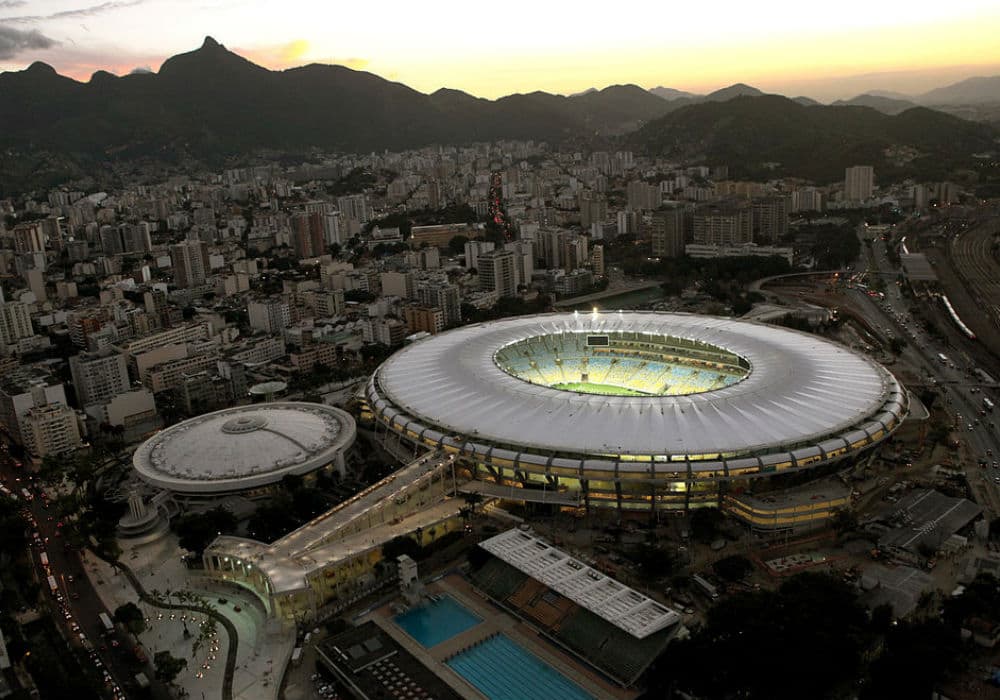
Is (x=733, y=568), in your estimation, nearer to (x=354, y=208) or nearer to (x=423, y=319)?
(x=423, y=319)

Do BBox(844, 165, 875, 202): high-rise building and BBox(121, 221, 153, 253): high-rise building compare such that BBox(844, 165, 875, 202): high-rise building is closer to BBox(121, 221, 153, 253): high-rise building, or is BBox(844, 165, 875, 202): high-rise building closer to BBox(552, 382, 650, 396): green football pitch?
BBox(552, 382, 650, 396): green football pitch

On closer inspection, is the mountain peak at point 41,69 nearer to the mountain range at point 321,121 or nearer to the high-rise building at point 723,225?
the mountain range at point 321,121

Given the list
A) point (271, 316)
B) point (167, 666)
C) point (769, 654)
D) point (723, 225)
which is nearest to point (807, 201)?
point (723, 225)

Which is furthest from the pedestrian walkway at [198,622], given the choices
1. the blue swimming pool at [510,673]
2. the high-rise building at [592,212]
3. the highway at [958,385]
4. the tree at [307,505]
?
the high-rise building at [592,212]

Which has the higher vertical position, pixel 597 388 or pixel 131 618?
pixel 597 388

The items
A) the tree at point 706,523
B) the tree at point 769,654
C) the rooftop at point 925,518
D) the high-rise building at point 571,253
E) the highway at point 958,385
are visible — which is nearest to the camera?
the tree at point 769,654

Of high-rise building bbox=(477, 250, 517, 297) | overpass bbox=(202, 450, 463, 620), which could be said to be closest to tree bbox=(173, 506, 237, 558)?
overpass bbox=(202, 450, 463, 620)
